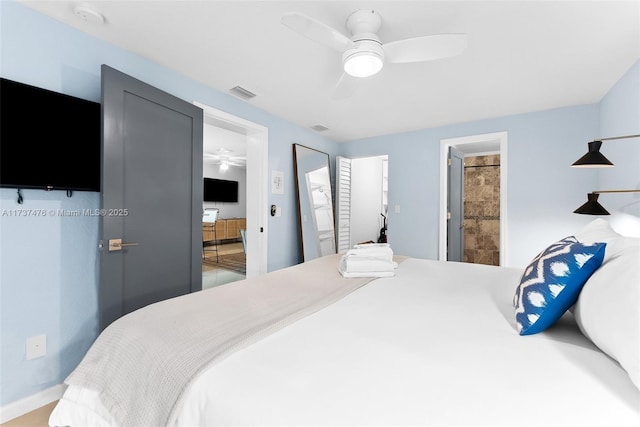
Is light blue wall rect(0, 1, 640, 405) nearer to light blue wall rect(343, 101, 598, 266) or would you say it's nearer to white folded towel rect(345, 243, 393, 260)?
light blue wall rect(343, 101, 598, 266)

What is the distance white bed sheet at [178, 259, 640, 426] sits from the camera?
0.62 m

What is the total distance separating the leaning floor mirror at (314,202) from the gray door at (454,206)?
1.74m

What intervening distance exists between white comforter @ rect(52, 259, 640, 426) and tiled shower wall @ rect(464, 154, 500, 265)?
4.92 meters

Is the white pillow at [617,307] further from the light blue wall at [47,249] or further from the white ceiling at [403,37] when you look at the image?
the light blue wall at [47,249]

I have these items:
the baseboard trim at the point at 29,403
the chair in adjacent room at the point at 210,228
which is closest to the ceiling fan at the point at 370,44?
the baseboard trim at the point at 29,403

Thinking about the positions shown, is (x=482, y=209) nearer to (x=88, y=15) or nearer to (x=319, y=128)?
(x=319, y=128)

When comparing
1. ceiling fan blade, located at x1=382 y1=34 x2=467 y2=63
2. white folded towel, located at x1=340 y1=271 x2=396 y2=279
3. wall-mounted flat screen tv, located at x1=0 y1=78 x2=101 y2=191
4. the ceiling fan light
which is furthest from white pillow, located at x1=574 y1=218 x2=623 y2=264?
wall-mounted flat screen tv, located at x1=0 y1=78 x2=101 y2=191

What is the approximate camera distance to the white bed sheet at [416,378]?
620 millimetres

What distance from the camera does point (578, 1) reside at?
1.56 m

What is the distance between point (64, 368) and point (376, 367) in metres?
2.21

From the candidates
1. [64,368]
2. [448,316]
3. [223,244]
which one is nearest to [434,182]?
[448,316]

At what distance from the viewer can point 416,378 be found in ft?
2.39

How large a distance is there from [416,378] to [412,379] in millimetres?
13

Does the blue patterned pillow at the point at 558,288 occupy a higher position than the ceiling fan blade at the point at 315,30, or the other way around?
the ceiling fan blade at the point at 315,30
